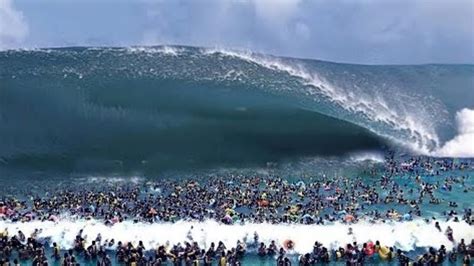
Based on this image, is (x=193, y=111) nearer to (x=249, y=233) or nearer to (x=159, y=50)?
(x=159, y=50)

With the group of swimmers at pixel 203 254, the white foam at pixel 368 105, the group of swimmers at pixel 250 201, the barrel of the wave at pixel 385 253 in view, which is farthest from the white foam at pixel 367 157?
the barrel of the wave at pixel 385 253

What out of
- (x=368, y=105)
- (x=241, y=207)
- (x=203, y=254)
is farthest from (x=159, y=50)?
(x=203, y=254)

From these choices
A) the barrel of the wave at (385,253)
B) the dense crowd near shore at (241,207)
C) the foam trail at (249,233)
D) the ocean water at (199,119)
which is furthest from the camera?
the ocean water at (199,119)

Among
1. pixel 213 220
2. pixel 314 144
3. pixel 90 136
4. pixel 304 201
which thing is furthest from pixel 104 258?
pixel 314 144

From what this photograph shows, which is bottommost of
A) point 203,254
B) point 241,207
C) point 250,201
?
point 203,254

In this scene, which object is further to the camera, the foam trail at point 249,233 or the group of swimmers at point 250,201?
the group of swimmers at point 250,201

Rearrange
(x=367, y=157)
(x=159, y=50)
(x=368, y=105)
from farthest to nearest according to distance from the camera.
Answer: (x=159, y=50)
(x=368, y=105)
(x=367, y=157)

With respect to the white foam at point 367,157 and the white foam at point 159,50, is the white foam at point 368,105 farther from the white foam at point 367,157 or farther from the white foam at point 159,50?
the white foam at point 367,157

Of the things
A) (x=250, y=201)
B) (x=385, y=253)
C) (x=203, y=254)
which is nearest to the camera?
(x=203, y=254)
